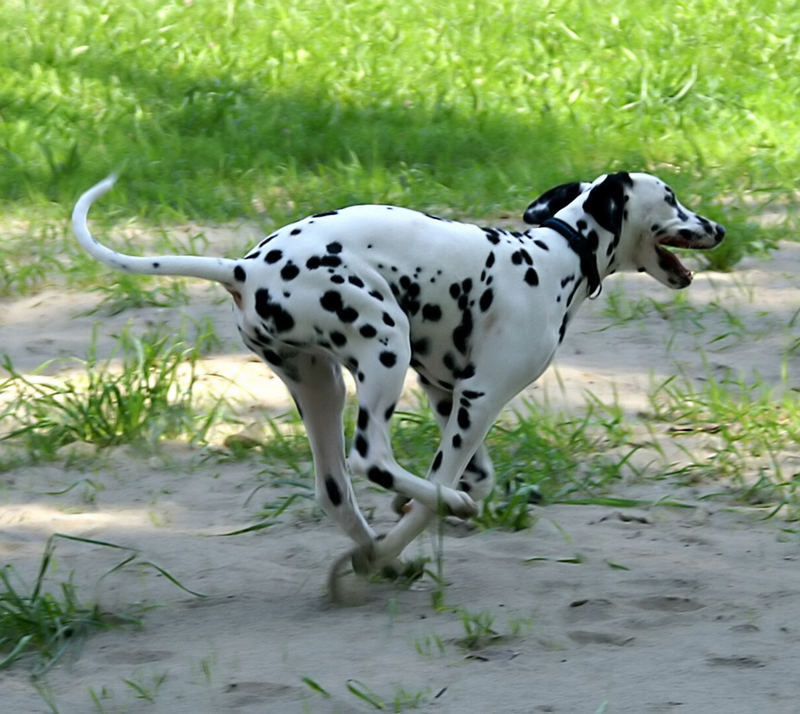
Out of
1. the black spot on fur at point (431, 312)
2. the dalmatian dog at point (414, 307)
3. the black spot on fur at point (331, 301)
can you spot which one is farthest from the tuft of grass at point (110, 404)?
the black spot on fur at point (331, 301)

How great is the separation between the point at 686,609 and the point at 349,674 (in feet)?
3.25

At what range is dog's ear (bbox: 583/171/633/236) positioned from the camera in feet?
13.9

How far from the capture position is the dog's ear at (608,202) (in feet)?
13.9

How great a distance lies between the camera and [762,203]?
761 cm

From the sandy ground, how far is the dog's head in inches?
33.3

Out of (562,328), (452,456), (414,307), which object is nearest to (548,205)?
(562,328)

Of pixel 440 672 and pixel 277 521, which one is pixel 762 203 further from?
pixel 440 672

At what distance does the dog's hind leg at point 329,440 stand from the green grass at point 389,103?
11.0 ft

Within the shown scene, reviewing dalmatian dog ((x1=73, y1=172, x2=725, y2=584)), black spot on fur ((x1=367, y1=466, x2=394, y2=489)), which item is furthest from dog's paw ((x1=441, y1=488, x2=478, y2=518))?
black spot on fur ((x1=367, y1=466, x2=394, y2=489))

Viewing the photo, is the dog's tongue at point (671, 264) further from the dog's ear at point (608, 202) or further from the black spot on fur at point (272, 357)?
the black spot on fur at point (272, 357)

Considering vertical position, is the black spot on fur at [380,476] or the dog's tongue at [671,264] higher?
the dog's tongue at [671,264]

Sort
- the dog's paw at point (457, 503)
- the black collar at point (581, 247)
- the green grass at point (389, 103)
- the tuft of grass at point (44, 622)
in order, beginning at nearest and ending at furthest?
1. the tuft of grass at point (44, 622)
2. the dog's paw at point (457, 503)
3. the black collar at point (581, 247)
4. the green grass at point (389, 103)

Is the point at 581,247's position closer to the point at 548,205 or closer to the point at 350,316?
the point at 548,205

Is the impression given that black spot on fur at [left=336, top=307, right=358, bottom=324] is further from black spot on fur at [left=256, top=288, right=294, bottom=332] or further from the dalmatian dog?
black spot on fur at [left=256, top=288, right=294, bottom=332]
